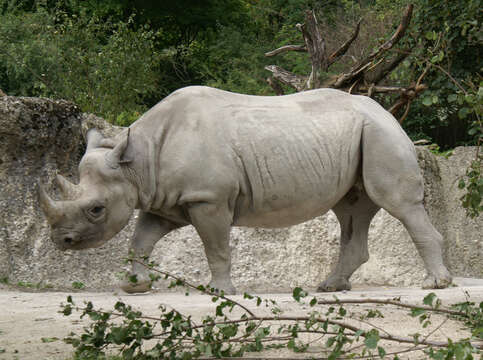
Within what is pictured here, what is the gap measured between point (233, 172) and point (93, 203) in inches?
39.8

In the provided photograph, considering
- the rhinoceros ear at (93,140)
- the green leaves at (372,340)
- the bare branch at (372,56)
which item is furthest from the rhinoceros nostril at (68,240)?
the bare branch at (372,56)

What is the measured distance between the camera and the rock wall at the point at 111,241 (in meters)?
7.23

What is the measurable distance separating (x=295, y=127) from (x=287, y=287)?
2.41 meters

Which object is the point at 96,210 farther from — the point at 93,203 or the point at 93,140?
the point at 93,140

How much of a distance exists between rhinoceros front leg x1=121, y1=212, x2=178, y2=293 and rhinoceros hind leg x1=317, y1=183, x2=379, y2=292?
1.42 metres

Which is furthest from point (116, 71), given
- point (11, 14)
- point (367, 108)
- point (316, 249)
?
point (367, 108)

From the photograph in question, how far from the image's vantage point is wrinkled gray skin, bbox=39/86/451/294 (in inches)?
217

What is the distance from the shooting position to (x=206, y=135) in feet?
18.5

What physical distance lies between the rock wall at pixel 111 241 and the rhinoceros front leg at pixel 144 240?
1084 millimetres

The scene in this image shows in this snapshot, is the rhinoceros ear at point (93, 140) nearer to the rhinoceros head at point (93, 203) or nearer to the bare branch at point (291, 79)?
the rhinoceros head at point (93, 203)

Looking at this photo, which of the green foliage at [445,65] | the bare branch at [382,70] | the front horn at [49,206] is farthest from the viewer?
the green foliage at [445,65]

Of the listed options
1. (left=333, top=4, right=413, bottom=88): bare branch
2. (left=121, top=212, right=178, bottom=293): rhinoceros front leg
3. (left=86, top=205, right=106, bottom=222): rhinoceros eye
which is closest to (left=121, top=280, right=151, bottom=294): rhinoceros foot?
(left=121, top=212, right=178, bottom=293): rhinoceros front leg

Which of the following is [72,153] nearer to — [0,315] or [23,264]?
[23,264]

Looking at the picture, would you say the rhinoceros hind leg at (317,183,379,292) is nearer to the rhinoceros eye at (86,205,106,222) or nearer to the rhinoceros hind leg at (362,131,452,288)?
the rhinoceros hind leg at (362,131,452,288)
